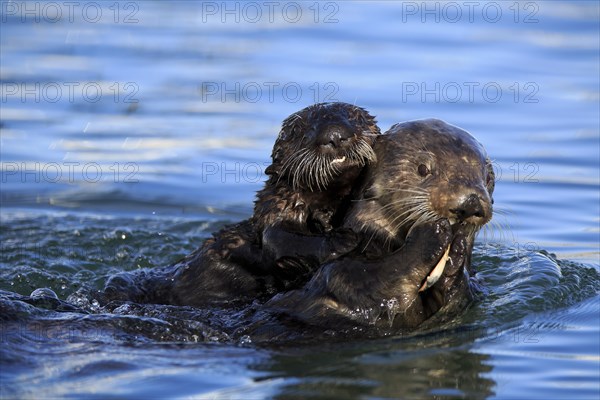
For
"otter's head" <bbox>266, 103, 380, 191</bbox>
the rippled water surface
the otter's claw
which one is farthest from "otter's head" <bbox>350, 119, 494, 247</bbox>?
the rippled water surface

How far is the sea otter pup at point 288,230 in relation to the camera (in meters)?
6.94

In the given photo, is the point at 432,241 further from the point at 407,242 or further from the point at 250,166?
the point at 250,166

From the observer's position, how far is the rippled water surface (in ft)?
19.8

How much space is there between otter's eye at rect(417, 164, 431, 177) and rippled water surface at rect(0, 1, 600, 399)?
87 centimetres

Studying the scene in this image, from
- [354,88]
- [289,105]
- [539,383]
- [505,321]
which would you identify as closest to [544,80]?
[354,88]

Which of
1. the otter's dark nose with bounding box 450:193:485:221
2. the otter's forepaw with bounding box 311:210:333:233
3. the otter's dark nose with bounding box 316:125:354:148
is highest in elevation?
the otter's dark nose with bounding box 316:125:354:148

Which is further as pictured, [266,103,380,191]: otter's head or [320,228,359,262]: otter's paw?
[266,103,380,191]: otter's head

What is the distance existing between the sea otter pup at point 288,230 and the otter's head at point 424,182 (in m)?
0.16

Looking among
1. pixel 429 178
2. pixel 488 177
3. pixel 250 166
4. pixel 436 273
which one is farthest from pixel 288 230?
pixel 250 166

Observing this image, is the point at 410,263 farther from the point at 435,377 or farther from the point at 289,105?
the point at 289,105

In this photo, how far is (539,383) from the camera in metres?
6.01

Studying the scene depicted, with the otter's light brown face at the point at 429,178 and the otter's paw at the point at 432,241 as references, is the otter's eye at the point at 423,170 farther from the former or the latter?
the otter's paw at the point at 432,241

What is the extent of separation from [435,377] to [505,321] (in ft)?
3.74

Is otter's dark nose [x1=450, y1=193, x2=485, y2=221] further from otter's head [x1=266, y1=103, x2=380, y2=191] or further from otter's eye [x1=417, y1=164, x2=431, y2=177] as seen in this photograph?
otter's head [x1=266, y1=103, x2=380, y2=191]
